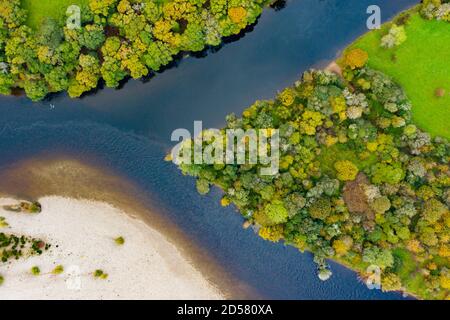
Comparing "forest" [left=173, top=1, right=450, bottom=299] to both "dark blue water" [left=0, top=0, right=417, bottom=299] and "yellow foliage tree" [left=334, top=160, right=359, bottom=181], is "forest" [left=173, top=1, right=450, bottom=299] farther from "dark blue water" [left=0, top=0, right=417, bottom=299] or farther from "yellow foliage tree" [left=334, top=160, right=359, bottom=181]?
"dark blue water" [left=0, top=0, right=417, bottom=299]

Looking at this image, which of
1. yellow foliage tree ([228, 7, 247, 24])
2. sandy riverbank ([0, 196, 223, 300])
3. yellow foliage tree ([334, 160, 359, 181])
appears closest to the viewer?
yellow foliage tree ([228, 7, 247, 24])

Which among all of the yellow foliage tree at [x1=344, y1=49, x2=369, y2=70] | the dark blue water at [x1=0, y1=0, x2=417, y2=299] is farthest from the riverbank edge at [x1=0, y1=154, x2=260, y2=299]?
the yellow foliage tree at [x1=344, y1=49, x2=369, y2=70]

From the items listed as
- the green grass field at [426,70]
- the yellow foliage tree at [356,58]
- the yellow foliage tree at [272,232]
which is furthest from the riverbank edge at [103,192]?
the green grass field at [426,70]

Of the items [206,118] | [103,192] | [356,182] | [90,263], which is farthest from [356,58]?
[90,263]

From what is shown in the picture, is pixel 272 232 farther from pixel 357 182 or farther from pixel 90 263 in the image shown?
pixel 90 263

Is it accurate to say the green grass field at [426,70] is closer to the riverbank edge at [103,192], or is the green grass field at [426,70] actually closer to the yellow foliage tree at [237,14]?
the yellow foliage tree at [237,14]
